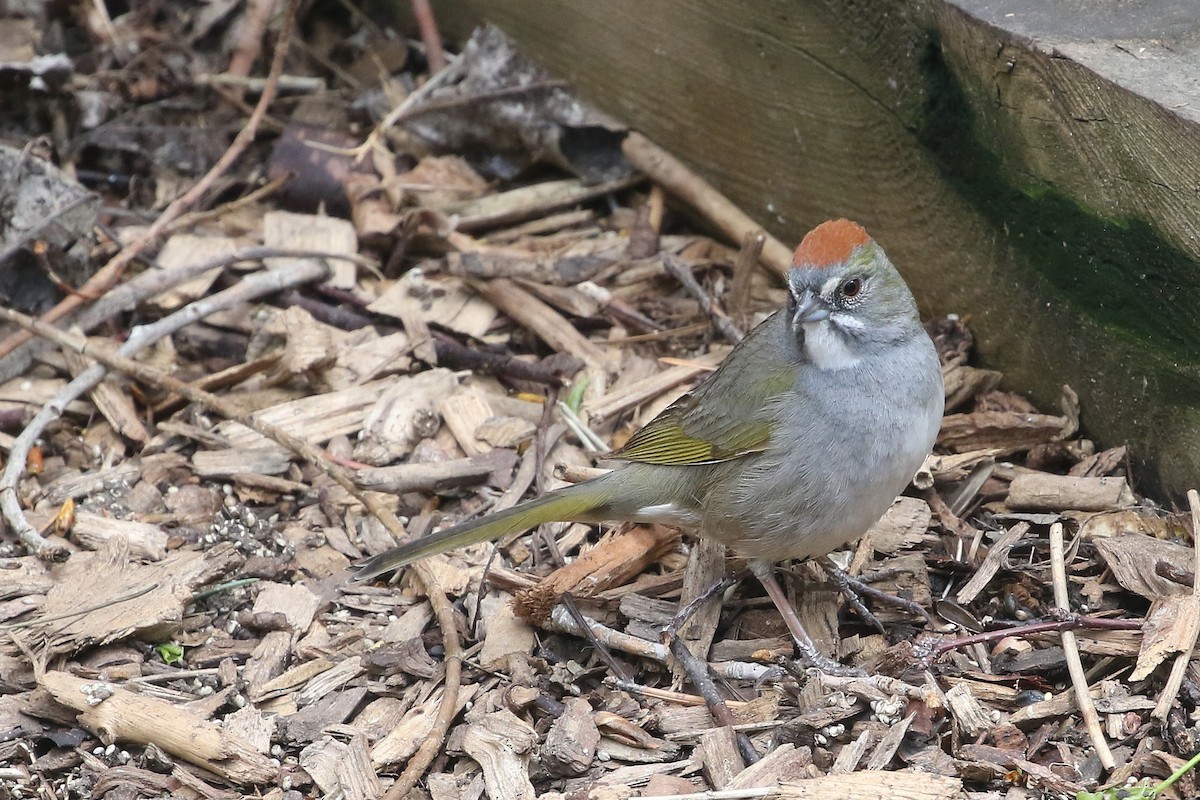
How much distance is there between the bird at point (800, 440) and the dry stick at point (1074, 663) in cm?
54

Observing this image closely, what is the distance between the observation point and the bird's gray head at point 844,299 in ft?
12.4

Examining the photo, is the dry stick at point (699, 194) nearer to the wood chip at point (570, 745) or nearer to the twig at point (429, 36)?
the twig at point (429, 36)

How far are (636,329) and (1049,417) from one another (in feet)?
5.43

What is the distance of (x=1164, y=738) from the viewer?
3.36 meters

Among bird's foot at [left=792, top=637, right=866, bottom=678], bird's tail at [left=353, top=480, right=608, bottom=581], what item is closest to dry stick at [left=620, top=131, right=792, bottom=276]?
bird's tail at [left=353, top=480, right=608, bottom=581]

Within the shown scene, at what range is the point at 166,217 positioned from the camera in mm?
5359

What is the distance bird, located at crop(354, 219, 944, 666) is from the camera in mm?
3789

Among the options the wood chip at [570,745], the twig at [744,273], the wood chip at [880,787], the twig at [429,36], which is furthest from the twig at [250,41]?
the wood chip at [880,787]

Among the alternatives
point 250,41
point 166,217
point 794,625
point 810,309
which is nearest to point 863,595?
point 794,625

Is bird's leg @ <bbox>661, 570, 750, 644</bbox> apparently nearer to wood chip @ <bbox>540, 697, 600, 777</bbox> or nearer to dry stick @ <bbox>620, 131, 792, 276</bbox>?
wood chip @ <bbox>540, 697, 600, 777</bbox>

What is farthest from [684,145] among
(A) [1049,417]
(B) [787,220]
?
(A) [1049,417]

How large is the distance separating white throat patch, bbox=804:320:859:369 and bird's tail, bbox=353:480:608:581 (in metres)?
0.81

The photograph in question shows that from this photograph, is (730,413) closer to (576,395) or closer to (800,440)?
(800,440)

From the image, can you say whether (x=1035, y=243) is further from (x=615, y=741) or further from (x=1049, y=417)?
(x=615, y=741)
